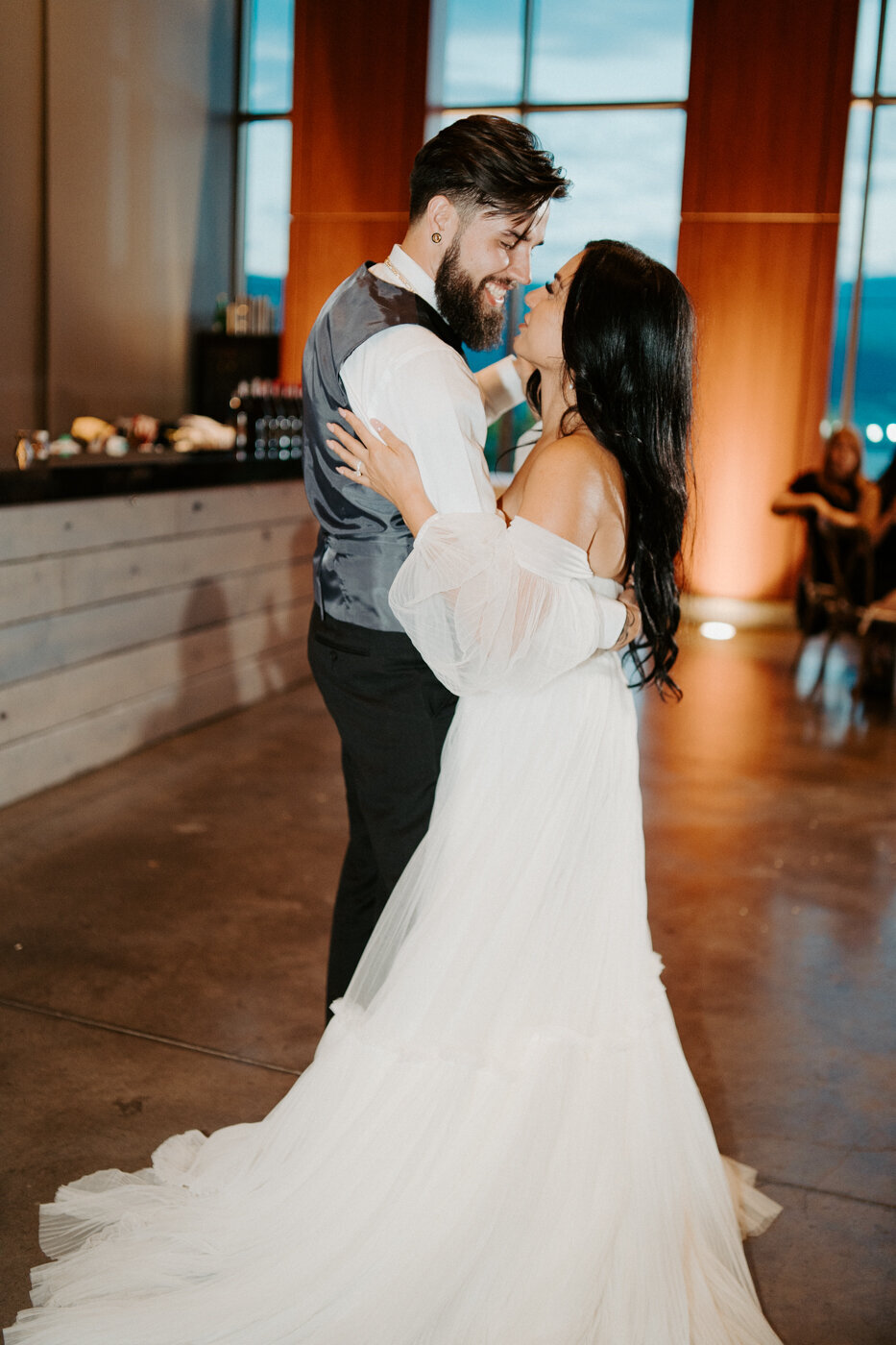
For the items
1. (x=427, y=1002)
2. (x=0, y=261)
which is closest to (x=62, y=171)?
(x=0, y=261)

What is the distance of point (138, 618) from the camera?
4645mm

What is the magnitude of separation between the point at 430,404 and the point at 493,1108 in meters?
0.97

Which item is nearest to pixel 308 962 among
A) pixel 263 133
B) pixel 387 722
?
pixel 387 722

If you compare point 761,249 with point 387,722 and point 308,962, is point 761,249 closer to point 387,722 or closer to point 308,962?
point 308,962

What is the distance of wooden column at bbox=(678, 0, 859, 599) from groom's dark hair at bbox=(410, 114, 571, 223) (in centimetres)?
597

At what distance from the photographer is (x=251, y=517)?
549 cm

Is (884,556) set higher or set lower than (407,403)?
Result: lower

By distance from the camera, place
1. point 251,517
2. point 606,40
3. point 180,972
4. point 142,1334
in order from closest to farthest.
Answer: point 142,1334
point 180,972
point 251,517
point 606,40

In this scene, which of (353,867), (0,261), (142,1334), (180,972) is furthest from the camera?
(0,261)

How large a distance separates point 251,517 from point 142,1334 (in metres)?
4.20

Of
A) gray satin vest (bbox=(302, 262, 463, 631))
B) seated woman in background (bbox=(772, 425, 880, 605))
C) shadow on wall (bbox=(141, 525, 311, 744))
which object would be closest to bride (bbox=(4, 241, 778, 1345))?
gray satin vest (bbox=(302, 262, 463, 631))

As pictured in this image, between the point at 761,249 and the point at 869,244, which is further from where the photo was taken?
the point at 869,244

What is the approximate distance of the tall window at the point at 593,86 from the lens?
8508 mm

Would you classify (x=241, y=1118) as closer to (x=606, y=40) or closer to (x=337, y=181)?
(x=337, y=181)
